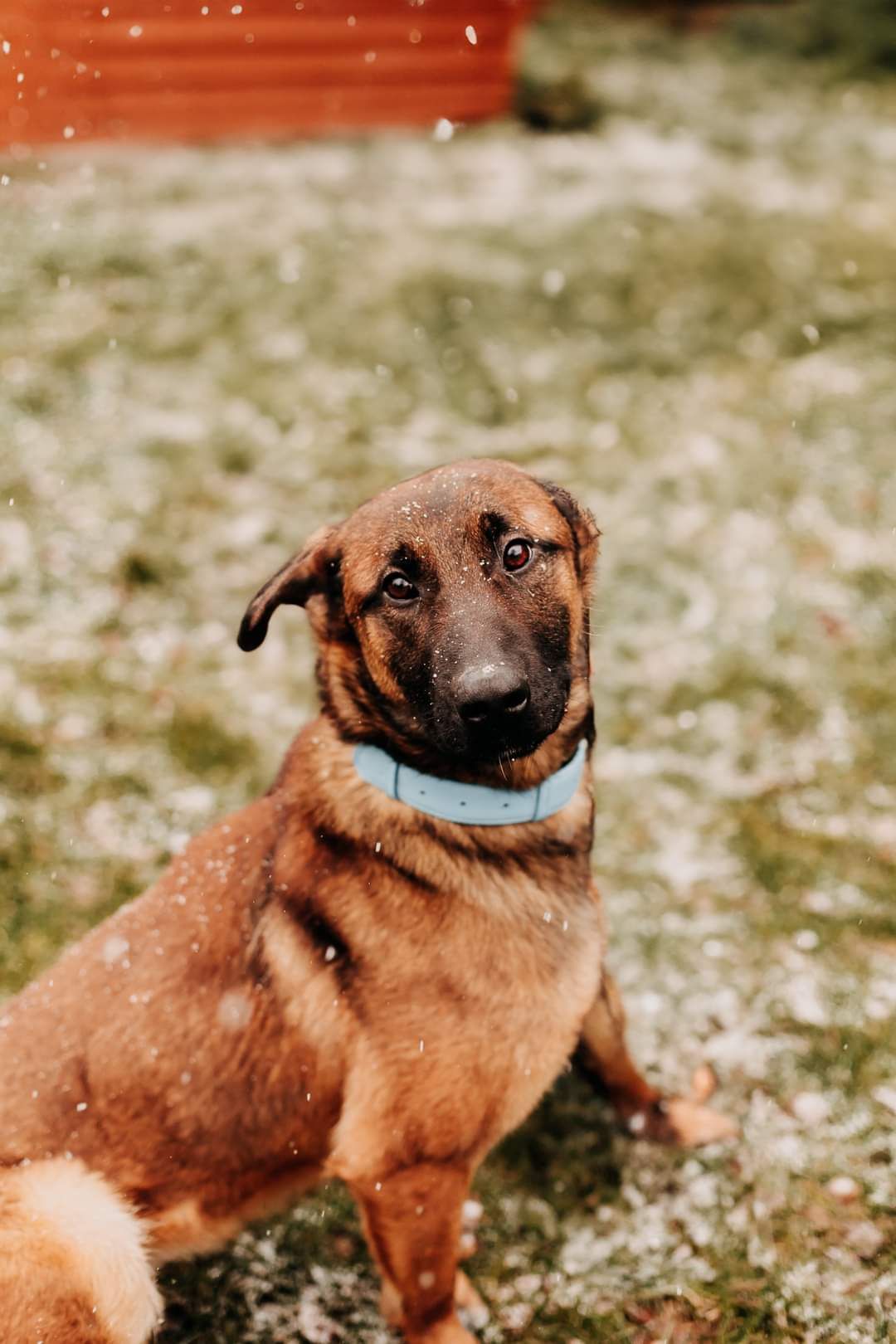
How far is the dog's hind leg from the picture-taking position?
3006mm

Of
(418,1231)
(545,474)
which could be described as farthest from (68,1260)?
(545,474)

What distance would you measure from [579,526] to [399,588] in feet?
1.60

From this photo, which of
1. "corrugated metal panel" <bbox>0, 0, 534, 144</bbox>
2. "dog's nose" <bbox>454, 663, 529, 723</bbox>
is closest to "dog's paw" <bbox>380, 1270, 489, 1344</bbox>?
"dog's nose" <bbox>454, 663, 529, 723</bbox>

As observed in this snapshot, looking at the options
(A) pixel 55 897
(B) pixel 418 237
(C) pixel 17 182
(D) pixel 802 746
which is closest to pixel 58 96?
(C) pixel 17 182

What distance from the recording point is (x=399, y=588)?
2.41m

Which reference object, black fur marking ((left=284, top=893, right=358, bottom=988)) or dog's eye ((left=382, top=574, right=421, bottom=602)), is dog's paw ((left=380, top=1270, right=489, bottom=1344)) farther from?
dog's eye ((left=382, top=574, right=421, bottom=602))

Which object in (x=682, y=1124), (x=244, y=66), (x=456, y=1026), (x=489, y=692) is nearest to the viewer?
(x=489, y=692)

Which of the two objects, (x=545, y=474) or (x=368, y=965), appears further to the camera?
(x=545, y=474)

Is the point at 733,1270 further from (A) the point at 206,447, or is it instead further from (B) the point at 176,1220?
(A) the point at 206,447

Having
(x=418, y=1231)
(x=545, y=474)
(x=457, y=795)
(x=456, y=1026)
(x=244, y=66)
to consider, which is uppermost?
(x=244, y=66)

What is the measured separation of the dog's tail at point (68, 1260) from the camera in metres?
2.11

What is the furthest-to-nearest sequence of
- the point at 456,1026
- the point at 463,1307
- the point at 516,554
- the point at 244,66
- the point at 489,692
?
the point at 244,66
the point at 463,1307
the point at 516,554
the point at 456,1026
the point at 489,692

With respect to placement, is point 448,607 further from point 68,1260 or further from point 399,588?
point 68,1260

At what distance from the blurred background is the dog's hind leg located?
8 cm
